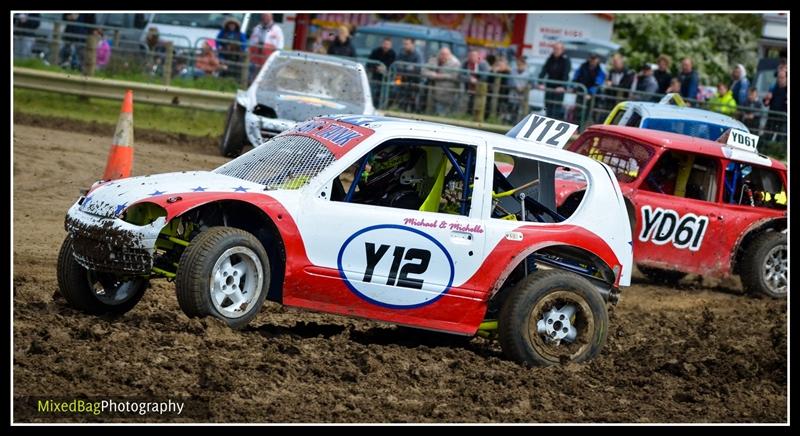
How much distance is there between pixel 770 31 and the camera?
26.8m

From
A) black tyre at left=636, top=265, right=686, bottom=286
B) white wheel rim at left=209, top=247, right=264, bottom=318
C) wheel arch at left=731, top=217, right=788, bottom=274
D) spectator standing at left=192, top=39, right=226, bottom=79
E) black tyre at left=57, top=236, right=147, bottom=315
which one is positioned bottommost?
black tyre at left=636, top=265, right=686, bottom=286

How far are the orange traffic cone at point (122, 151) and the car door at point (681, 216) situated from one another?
5140 mm

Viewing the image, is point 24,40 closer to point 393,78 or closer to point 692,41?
point 393,78

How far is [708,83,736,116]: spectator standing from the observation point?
2102 centimetres

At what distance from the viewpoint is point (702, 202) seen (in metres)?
13.1

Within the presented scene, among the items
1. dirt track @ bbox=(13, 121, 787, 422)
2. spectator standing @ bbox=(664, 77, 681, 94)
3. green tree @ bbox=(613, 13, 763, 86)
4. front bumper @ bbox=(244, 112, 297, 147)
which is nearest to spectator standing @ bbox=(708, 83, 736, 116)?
spectator standing @ bbox=(664, 77, 681, 94)

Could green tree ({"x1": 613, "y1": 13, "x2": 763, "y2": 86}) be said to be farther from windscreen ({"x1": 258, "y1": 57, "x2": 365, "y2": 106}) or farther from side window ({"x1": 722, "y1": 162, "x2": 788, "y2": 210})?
side window ({"x1": 722, "y1": 162, "x2": 788, "y2": 210})

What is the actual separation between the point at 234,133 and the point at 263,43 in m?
4.81

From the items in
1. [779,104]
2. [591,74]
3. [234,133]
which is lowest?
[234,133]

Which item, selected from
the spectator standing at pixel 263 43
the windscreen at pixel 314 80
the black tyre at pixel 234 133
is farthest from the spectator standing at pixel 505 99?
the black tyre at pixel 234 133

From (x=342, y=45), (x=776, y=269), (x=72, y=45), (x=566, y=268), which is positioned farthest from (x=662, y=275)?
(x=72, y=45)

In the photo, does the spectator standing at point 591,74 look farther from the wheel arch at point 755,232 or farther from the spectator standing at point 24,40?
the spectator standing at point 24,40

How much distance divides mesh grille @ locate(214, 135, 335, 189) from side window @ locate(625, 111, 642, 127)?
25.5ft

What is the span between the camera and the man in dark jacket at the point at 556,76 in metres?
21.5
